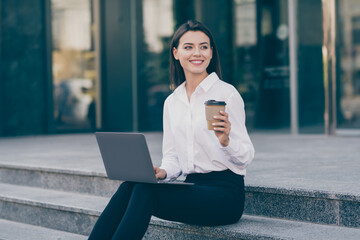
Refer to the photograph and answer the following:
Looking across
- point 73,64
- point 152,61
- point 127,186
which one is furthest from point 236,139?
point 152,61

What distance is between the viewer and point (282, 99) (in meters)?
9.30

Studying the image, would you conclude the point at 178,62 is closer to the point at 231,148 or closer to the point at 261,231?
the point at 231,148

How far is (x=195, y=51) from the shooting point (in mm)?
3482

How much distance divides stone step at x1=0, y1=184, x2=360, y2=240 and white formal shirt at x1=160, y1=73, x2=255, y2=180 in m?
0.38

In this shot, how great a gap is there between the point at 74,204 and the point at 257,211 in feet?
5.18

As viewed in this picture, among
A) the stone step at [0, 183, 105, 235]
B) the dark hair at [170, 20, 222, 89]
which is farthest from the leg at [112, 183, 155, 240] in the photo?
the stone step at [0, 183, 105, 235]

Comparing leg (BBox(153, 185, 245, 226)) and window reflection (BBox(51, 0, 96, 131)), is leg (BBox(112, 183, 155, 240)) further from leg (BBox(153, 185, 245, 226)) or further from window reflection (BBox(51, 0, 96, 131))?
window reflection (BBox(51, 0, 96, 131))

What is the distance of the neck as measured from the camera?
358 cm

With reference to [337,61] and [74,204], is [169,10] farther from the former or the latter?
[74,204]

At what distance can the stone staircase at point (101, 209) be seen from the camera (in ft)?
11.5

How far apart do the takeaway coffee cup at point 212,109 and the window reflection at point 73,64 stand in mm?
7869

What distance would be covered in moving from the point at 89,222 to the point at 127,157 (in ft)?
4.75

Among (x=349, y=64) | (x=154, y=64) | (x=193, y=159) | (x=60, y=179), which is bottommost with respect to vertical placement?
(x=60, y=179)

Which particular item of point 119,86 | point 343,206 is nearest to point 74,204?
point 343,206
